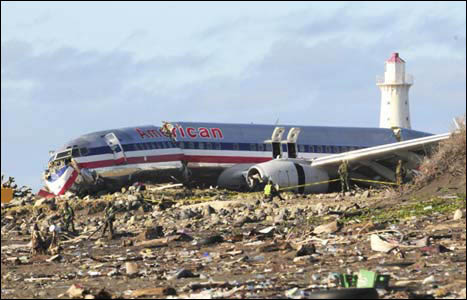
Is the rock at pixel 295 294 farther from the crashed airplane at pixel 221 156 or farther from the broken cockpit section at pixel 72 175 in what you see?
the broken cockpit section at pixel 72 175

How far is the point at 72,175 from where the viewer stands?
4159cm

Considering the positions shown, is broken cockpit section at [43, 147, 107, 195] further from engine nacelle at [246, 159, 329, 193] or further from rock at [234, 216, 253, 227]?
rock at [234, 216, 253, 227]

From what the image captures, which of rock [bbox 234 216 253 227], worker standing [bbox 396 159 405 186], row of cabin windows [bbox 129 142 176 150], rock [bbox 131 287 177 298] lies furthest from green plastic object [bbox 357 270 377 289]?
row of cabin windows [bbox 129 142 176 150]

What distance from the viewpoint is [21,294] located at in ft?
61.4

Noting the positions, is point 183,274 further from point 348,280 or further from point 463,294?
point 463,294

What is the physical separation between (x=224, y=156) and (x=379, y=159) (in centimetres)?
649

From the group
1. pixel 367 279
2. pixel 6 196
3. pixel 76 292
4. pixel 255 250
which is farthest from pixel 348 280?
pixel 6 196

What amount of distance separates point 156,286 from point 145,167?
24.0 metres

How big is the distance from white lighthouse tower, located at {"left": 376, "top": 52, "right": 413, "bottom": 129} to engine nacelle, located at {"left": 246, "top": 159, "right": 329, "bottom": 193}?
26587 mm

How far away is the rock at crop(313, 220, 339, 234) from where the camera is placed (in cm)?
2566

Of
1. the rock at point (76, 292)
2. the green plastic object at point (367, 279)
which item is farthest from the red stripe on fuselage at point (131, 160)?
the green plastic object at point (367, 279)

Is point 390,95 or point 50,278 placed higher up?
point 390,95

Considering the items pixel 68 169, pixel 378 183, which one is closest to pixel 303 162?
pixel 378 183

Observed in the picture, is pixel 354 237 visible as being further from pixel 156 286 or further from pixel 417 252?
pixel 156 286
